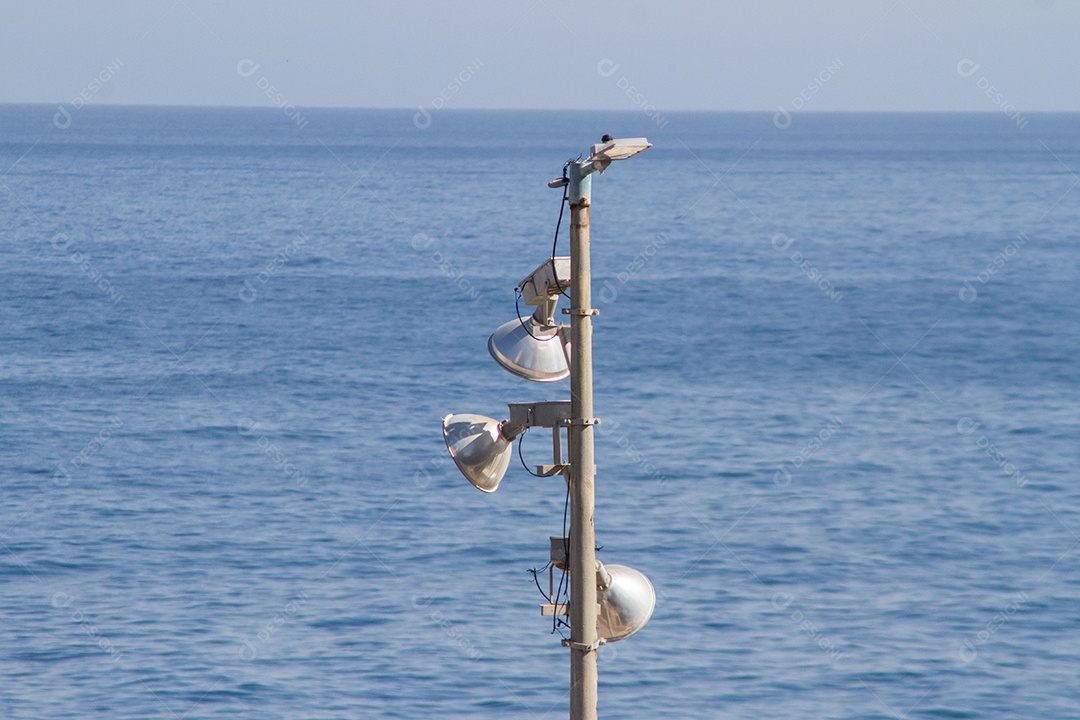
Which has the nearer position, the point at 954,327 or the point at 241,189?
the point at 954,327

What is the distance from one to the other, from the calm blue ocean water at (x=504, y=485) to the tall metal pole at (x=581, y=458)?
1426 centimetres

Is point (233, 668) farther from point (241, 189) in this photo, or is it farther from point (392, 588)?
point (241, 189)

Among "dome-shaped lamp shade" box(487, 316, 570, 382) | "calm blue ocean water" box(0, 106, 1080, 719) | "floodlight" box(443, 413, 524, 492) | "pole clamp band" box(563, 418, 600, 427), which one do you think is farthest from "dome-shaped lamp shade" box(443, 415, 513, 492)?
"calm blue ocean water" box(0, 106, 1080, 719)

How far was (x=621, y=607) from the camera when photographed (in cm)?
1147

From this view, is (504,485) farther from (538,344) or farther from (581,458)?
Result: (581,458)

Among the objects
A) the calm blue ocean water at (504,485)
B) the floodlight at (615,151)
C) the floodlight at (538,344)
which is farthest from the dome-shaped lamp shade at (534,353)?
the calm blue ocean water at (504,485)

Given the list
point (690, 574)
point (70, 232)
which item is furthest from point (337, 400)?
point (70, 232)

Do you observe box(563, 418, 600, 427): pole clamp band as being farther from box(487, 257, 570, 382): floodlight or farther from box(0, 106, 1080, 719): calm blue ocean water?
box(0, 106, 1080, 719): calm blue ocean water

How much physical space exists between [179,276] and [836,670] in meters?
60.2

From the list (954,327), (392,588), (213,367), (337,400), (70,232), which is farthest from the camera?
(70,232)

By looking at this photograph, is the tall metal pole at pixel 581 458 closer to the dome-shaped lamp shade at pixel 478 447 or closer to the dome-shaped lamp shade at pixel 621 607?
the dome-shaped lamp shade at pixel 621 607

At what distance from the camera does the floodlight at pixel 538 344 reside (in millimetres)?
11438

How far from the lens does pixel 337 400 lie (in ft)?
170

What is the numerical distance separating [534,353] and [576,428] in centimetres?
79
